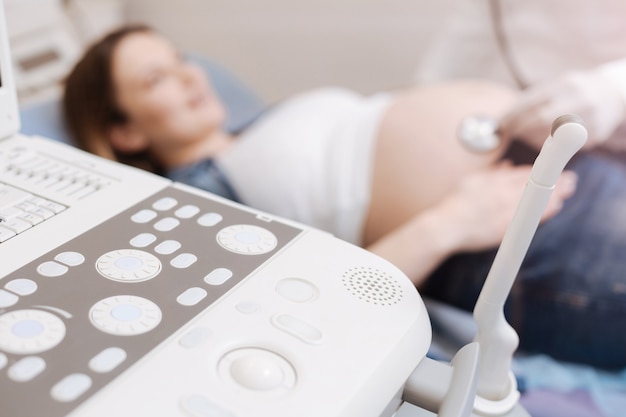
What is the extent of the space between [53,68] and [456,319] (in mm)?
993

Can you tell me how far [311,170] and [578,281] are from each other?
0.46 meters

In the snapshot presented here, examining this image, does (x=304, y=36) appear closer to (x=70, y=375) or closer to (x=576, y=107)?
(x=576, y=107)

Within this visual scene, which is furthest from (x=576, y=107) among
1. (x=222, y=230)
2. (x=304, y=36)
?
(x=304, y=36)

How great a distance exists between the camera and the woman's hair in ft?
3.83

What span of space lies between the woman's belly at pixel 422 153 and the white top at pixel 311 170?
0.02 meters

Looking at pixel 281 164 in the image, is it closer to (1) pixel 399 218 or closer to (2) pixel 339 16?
(1) pixel 399 218

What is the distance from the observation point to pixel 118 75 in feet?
3.92

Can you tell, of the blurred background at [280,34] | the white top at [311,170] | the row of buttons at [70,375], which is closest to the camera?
the row of buttons at [70,375]

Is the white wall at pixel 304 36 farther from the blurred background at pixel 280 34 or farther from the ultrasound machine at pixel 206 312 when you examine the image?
the ultrasound machine at pixel 206 312

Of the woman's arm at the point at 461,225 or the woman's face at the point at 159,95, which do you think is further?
the woman's face at the point at 159,95

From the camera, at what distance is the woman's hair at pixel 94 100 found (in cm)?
117

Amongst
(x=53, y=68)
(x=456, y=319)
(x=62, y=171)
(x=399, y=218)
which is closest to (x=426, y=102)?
(x=399, y=218)

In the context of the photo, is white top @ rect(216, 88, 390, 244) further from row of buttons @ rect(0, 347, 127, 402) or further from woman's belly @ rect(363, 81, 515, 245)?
row of buttons @ rect(0, 347, 127, 402)

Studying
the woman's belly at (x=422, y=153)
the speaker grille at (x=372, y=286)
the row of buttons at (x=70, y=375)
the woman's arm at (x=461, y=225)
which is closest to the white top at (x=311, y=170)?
the woman's belly at (x=422, y=153)
